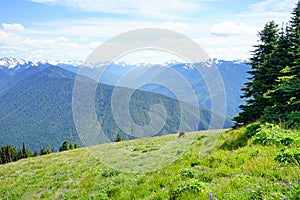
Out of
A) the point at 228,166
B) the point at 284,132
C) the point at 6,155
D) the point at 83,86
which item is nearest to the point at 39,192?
the point at 83,86

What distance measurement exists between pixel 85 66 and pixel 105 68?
102 cm

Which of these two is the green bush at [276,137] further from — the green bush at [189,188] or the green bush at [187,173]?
the green bush at [189,188]

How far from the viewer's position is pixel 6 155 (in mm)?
107125

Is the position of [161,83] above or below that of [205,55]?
below

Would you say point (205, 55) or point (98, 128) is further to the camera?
point (98, 128)

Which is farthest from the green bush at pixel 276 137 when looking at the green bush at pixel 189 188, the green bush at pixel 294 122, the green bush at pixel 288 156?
the green bush at pixel 189 188

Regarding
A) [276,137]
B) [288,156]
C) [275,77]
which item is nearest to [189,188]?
[288,156]

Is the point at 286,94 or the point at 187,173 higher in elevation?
the point at 286,94

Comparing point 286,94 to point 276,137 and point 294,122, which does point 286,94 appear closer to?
point 294,122

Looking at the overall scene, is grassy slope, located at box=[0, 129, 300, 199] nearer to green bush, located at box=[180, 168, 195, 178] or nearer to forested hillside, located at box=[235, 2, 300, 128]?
green bush, located at box=[180, 168, 195, 178]

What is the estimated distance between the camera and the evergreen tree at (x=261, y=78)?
22.7 meters

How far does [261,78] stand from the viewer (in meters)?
23.6

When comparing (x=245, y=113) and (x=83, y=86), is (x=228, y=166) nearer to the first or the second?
(x=83, y=86)

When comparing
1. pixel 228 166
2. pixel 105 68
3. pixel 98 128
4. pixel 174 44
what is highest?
pixel 174 44
